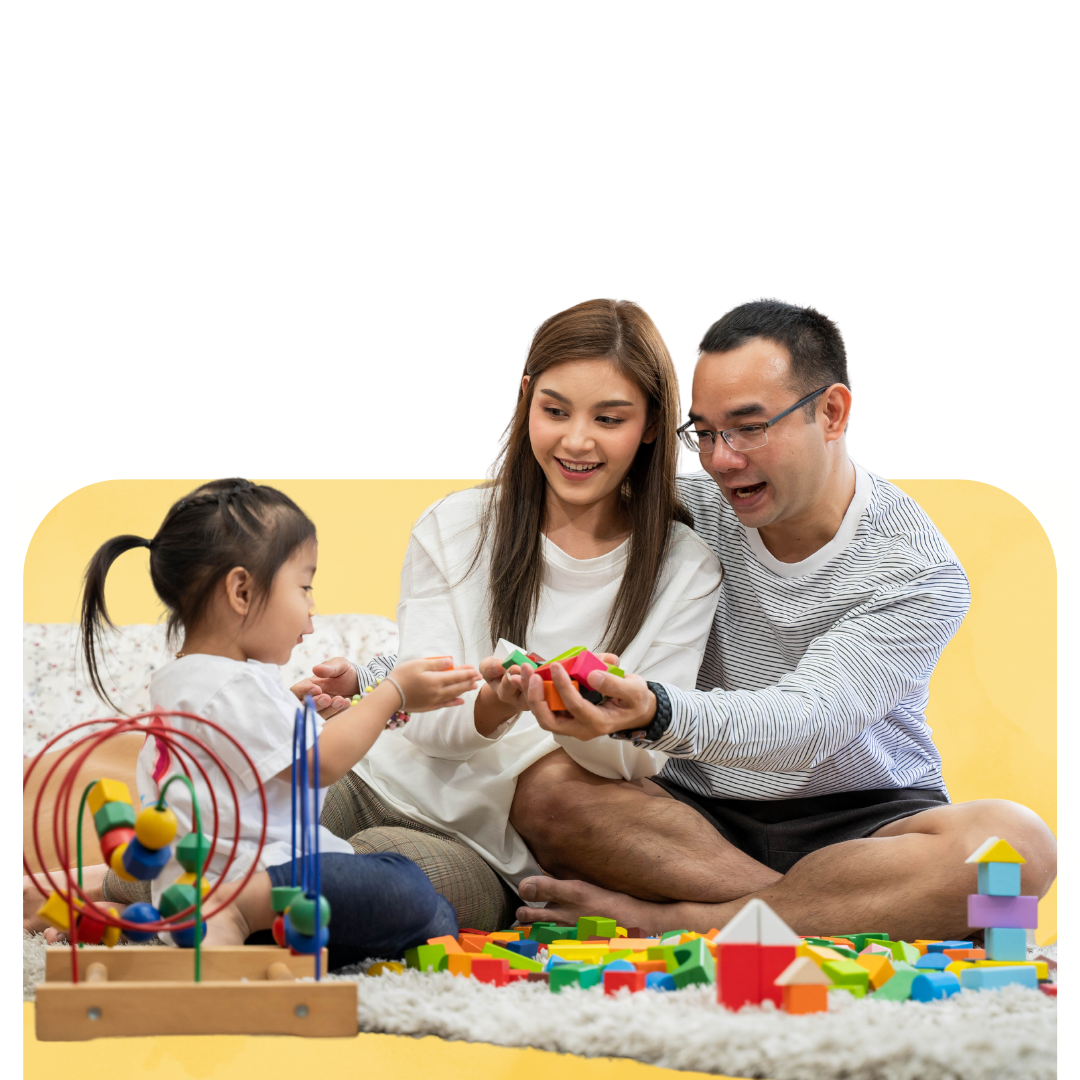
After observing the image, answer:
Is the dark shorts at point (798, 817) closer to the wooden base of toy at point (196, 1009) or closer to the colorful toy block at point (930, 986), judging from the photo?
the colorful toy block at point (930, 986)

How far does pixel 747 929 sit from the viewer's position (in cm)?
172

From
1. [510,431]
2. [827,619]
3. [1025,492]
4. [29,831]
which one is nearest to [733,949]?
[827,619]

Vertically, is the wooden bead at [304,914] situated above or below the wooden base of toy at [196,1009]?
above

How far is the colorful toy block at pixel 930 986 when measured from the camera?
190 centimetres

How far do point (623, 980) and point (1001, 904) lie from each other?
0.66m

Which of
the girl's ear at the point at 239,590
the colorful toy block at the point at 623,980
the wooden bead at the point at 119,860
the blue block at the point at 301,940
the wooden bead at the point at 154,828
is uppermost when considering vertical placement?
the girl's ear at the point at 239,590

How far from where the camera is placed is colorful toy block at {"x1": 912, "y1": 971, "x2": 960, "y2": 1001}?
190 centimetres

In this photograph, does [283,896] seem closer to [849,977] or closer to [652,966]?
[652,966]

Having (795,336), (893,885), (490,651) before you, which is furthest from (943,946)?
(795,336)

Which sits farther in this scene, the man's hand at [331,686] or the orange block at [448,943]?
the man's hand at [331,686]

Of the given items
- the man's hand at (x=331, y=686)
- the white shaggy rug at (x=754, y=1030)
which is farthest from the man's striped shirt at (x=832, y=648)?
the man's hand at (x=331, y=686)

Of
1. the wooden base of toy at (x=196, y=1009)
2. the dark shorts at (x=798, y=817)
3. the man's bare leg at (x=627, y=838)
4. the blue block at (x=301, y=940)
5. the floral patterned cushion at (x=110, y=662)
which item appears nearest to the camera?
the wooden base of toy at (x=196, y=1009)

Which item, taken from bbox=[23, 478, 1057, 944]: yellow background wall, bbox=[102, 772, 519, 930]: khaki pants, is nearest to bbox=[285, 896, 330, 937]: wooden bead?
bbox=[102, 772, 519, 930]: khaki pants

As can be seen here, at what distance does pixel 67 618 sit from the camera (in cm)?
374
